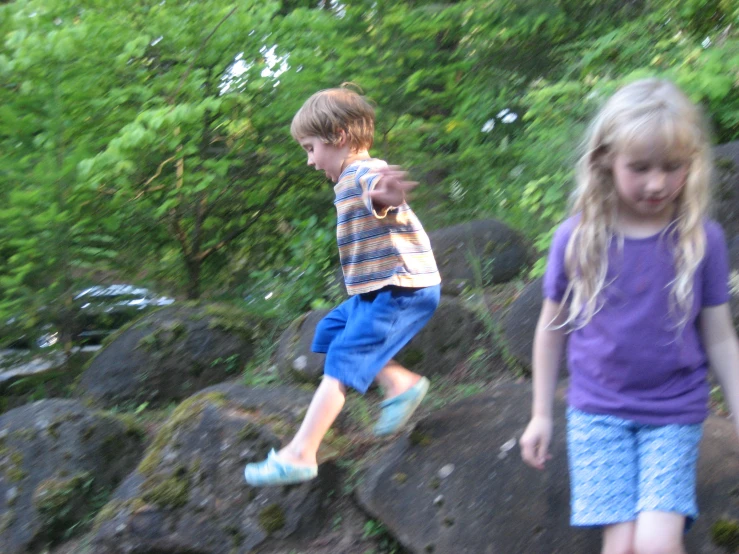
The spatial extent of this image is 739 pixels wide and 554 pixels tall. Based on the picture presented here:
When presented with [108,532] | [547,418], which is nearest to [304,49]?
[108,532]

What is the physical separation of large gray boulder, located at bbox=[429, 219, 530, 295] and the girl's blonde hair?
3043 mm

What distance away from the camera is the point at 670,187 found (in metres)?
2.06

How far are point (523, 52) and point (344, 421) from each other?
3.50m

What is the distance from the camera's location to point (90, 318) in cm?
578

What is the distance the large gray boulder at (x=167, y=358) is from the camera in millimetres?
5211

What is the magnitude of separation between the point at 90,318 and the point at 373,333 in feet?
11.0

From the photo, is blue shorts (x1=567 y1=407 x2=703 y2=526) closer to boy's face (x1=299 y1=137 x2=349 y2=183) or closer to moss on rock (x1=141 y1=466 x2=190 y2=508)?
boy's face (x1=299 y1=137 x2=349 y2=183)

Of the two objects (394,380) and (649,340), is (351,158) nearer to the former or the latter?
(394,380)

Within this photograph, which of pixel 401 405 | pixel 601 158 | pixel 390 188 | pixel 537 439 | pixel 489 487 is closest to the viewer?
pixel 601 158

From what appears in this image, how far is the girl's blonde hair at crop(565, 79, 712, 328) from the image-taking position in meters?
2.04

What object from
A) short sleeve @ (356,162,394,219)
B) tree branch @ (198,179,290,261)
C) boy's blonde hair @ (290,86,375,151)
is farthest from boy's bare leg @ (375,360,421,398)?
tree branch @ (198,179,290,261)

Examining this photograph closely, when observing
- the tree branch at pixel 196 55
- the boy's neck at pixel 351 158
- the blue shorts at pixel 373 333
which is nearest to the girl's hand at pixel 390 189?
the boy's neck at pixel 351 158

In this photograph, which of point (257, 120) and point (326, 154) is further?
point (257, 120)

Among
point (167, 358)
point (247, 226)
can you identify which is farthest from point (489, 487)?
point (247, 226)
